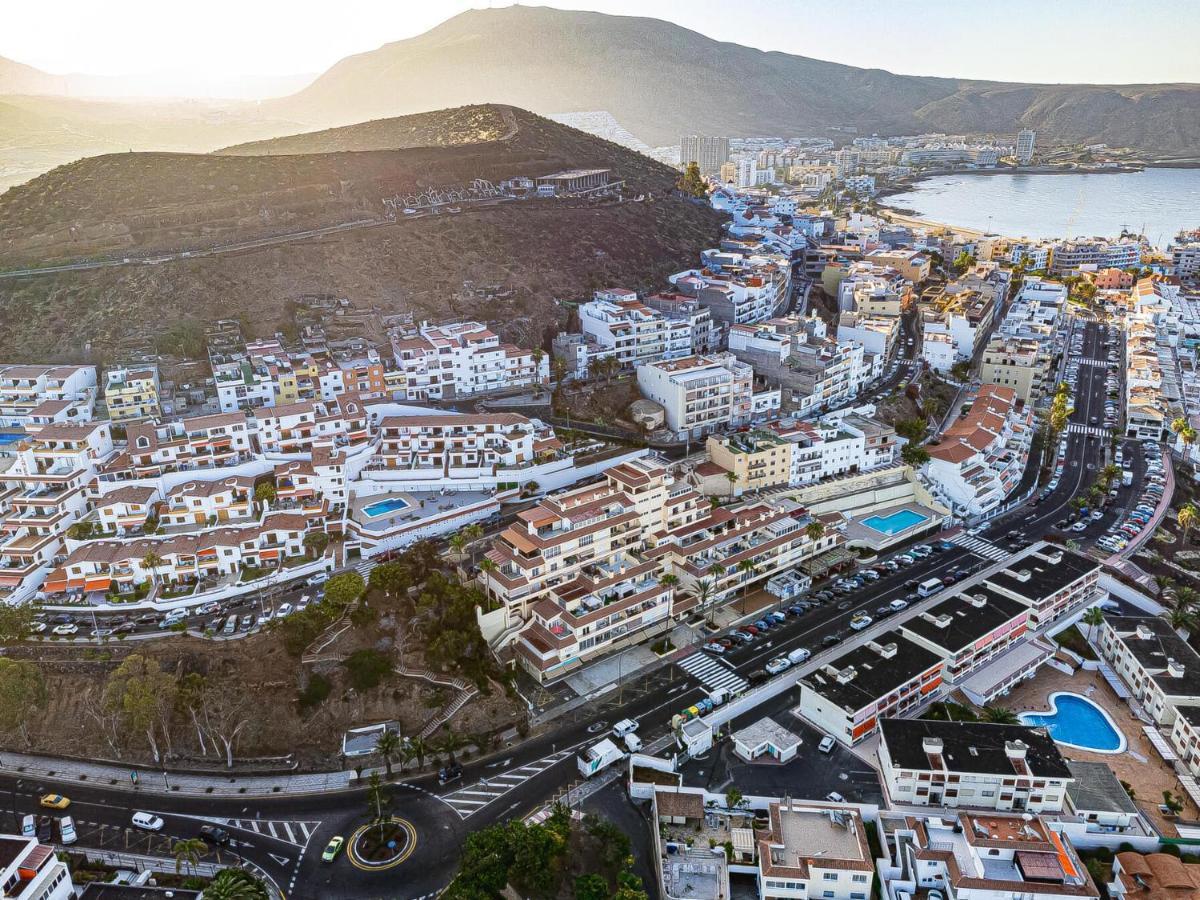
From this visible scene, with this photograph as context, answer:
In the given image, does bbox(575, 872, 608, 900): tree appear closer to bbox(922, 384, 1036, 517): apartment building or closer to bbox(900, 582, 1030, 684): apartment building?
bbox(900, 582, 1030, 684): apartment building

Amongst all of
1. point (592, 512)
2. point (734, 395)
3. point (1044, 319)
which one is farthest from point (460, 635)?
point (1044, 319)

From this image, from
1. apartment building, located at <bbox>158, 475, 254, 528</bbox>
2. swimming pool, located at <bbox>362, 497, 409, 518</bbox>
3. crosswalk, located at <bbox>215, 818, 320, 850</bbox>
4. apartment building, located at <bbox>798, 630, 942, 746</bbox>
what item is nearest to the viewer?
crosswalk, located at <bbox>215, 818, 320, 850</bbox>

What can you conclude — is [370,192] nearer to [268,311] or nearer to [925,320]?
[268,311]

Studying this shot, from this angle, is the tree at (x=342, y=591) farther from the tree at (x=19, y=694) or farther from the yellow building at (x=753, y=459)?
the yellow building at (x=753, y=459)

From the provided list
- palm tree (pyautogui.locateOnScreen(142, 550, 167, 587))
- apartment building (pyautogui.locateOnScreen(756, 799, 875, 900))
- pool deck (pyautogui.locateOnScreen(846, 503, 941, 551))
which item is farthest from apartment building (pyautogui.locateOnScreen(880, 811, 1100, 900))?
palm tree (pyautogui.locateOnScreen(142, 550, 167, 587))

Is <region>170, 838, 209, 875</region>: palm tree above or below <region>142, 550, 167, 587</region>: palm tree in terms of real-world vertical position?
below

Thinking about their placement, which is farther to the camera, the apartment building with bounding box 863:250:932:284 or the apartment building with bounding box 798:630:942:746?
the apartment building with bounding box 863:250:932:284
